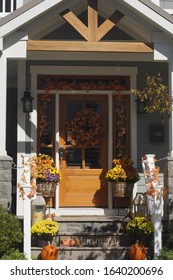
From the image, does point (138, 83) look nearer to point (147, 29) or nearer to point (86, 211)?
point (147, 29)

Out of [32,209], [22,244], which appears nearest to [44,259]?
[22,244]

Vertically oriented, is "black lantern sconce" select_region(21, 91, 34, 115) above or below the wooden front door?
above

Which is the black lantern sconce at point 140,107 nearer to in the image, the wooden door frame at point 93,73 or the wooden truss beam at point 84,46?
the wooden door frame at point 93,73

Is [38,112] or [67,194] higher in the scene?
[38,112]

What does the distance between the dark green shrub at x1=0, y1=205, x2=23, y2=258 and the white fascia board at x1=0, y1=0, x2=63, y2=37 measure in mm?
2579

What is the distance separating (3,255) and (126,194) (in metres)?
2.55

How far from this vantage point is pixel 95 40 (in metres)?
7.66

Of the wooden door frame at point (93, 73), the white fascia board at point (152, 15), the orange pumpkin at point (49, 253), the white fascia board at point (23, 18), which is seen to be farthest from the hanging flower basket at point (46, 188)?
the white fascia board at point (152, 15)

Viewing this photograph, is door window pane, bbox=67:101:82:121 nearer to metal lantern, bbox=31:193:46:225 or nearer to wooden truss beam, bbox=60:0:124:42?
wooden truss beam, bbox=60:0:124:42

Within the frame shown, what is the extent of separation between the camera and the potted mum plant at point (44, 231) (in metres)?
7.25

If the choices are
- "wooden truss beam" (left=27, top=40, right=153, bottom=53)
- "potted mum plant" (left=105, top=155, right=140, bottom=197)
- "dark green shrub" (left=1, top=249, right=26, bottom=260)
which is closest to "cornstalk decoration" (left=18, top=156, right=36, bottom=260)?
"dark green shrub" (left=1, top=249, right=26, bottom=260)

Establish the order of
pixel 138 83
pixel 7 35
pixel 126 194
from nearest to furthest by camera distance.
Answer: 1. pixel 7 35
2. pixel 126 194
3. pixel 138 83

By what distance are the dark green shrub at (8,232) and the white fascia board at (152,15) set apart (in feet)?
11.5

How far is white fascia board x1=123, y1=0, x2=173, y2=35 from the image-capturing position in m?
7.49
